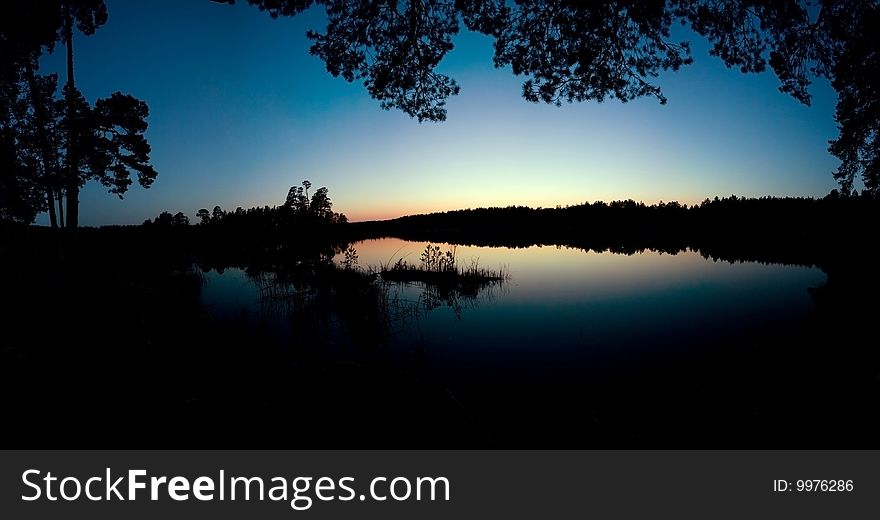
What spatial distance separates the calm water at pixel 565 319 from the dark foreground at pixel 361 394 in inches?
21.0

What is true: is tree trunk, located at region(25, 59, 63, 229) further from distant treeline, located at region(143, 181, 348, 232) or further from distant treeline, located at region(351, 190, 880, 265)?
distant treeline, located at region(351, 190, 880, 265)

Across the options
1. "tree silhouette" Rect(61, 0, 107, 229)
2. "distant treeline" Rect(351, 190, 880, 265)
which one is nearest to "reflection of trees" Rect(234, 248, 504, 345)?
"tree silhouette" Rect(61, 0, 107, 229)

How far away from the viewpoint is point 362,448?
13.0ft

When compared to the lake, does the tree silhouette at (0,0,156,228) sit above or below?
above

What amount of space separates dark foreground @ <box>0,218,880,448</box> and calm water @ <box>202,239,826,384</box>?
0.53 meters

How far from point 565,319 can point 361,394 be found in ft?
28.6

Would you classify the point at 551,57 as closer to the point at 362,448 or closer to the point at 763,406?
the point at 763,406

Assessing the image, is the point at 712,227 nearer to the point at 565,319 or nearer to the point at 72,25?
the point at 565,319

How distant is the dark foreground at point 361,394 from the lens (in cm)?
420

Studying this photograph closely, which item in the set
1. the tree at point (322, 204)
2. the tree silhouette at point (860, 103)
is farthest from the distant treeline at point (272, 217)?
the tree silhouette at point (860, 103)

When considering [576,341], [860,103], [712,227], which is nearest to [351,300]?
[576,341]

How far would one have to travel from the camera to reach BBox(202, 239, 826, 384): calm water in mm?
8133

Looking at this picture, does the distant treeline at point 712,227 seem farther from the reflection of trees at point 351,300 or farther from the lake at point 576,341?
the reflection of trees at point 351,300

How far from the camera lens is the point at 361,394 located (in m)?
5.22
